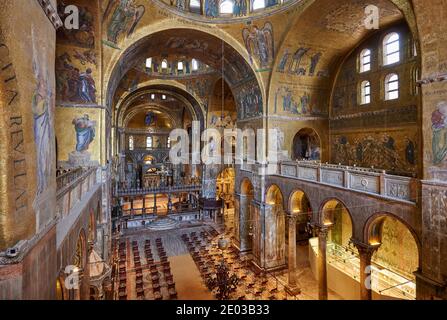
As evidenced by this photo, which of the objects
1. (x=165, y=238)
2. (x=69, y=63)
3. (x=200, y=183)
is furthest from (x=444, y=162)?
(x=200, y=183)

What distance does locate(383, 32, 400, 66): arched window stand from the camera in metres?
12.0

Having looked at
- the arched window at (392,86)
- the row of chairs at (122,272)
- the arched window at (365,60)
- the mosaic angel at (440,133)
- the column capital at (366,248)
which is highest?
the arched window at (365,60)

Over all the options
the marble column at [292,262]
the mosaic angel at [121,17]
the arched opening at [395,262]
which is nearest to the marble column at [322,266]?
the marble column at [292,262]

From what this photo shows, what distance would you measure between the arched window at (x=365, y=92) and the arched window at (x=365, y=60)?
2.47ft

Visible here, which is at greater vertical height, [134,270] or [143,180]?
[143,180]

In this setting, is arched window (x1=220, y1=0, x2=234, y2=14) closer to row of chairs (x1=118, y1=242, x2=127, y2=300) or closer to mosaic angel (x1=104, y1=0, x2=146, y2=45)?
mosaic angel (x1=104, y1=0, x2=146, y2=45)

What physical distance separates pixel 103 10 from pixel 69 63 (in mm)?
2596

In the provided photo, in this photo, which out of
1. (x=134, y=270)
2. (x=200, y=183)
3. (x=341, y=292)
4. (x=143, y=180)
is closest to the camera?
(x=341, y=292)

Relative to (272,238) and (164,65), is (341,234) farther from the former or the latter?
(164,65)

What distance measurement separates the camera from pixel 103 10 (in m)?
9.97

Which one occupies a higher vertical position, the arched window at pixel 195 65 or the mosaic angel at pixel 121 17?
the arched window at pixel 195 65

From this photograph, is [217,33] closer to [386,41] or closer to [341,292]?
[386,41]

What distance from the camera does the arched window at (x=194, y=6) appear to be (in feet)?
42.0

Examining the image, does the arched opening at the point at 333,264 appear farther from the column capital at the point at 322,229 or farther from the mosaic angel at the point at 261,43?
the mosaic angel at the point at 261,43
